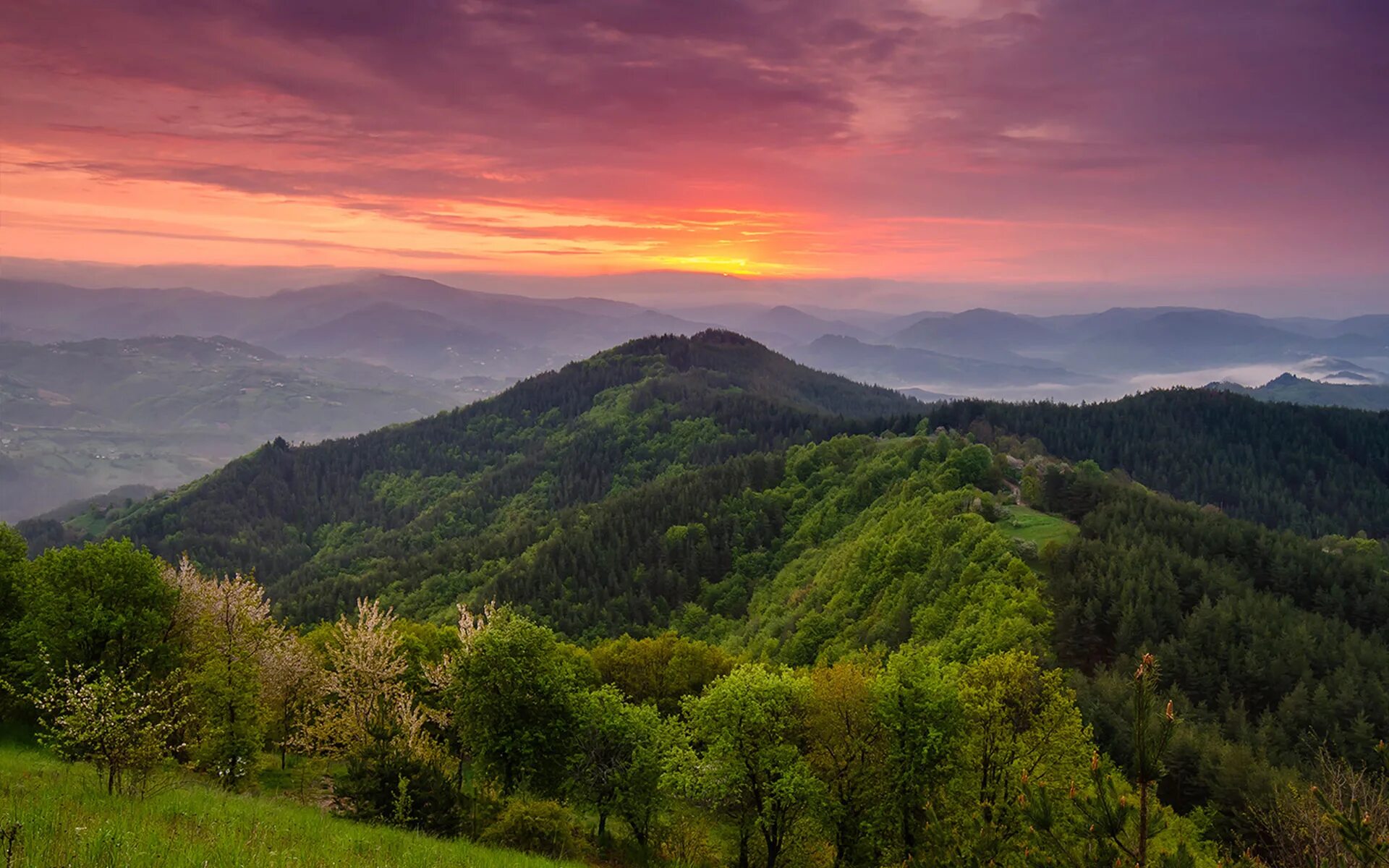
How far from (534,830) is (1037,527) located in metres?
71.0

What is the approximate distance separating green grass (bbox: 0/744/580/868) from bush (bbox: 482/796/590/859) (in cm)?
739

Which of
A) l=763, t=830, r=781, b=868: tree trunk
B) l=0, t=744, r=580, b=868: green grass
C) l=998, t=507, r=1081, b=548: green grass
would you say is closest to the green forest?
l=763, t=830, r=781, b=868: tree trunk

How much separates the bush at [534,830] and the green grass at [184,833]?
739cm

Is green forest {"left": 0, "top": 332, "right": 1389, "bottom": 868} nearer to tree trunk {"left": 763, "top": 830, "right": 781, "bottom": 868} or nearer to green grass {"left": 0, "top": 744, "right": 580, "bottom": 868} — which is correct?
tree trunk {"left": 763, "top": 830, "right": 781, "bottom": 868}

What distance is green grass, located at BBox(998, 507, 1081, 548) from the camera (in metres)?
82.1

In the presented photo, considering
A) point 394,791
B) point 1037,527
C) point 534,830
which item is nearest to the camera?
point 394,791

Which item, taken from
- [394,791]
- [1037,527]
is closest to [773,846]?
[394,791]

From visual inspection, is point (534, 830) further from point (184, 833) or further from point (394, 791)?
point (184, 833)

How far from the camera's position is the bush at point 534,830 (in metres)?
35.4

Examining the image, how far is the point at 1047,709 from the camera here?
38.7 metres

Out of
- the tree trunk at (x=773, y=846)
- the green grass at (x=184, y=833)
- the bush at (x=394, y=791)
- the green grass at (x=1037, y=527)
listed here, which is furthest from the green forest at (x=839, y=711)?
the green grass at (x=184, y=833)

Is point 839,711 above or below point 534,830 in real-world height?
above

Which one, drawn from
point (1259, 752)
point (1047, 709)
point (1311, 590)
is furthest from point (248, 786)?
point (1311, 590)

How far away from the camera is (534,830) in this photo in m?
36.8
